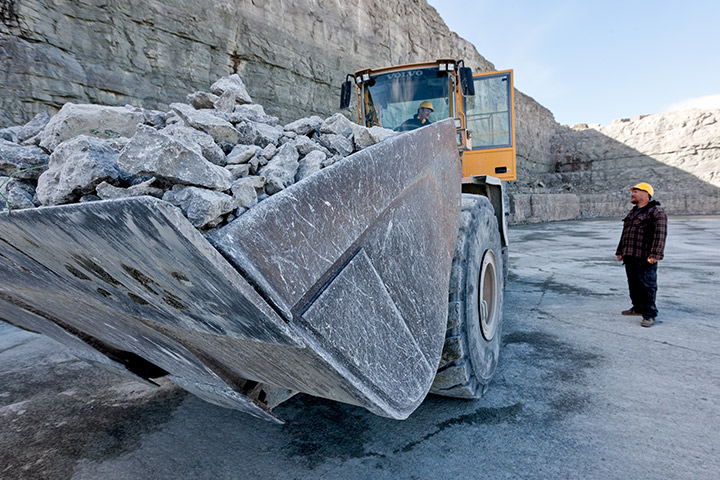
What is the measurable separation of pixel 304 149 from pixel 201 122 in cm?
36

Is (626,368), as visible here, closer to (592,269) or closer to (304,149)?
(304,149)

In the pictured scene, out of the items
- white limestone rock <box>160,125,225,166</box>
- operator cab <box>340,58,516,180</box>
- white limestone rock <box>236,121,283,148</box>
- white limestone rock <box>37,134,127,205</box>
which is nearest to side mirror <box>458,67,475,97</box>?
operator cab <box>340,58,516,180</box>

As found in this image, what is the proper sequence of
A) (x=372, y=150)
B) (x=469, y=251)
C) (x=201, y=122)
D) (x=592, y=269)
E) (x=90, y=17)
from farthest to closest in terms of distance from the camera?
(x=90, y=17) → (x=592, y=269) → (x=469, y=251) → (x=201, y=122) → (x=372, y=150)

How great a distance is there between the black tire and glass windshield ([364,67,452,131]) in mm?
2368

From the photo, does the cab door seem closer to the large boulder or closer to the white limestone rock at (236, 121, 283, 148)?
the white limestone rock at (236, 121, 283, 148)

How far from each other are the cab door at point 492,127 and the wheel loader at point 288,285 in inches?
128

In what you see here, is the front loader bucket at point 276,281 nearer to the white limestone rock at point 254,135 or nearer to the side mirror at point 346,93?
the white limestone rock at point 254,135

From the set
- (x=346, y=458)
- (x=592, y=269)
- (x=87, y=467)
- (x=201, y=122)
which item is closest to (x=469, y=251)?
(x=346, y=458)

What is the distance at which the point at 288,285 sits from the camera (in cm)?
92

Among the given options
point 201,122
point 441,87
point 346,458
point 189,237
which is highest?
point 441,87

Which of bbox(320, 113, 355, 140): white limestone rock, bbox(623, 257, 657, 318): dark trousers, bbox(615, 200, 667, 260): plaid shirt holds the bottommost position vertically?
bbox(623, 257, 657, 318): dark trousers

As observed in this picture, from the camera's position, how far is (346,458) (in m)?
1.75

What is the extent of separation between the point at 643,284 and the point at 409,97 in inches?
118

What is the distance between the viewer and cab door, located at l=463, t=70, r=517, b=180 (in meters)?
5.03
